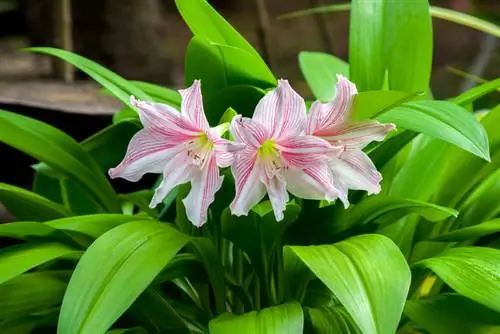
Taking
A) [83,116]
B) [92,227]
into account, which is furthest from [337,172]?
[83,116]

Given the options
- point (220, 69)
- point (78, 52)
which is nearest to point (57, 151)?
point (220, 69)

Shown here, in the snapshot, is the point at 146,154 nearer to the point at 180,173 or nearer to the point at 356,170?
the point at 180,173

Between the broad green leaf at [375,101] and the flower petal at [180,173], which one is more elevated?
the broad green leaf at [375,101]

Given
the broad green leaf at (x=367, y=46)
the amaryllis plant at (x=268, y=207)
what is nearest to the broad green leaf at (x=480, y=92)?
the amaryllis plant at (x=268, y=207)

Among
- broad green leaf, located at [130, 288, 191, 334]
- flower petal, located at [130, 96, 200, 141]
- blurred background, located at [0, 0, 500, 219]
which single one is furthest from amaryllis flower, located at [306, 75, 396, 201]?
blurred background, located at [0, 0, 500, 219]

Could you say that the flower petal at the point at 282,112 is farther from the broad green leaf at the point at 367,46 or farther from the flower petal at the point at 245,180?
the broad green leaf at the point at 367,46

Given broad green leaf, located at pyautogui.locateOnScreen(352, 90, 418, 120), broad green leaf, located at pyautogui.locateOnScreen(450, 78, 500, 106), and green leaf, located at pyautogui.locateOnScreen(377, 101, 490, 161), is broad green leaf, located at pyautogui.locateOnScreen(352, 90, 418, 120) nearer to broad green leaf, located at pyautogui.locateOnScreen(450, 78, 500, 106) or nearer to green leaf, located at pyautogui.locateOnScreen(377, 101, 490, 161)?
green leaf, located at pyautogui.locateOnScreen(377, 101, 490, 161)

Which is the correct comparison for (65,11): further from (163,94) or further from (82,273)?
(82,273)
